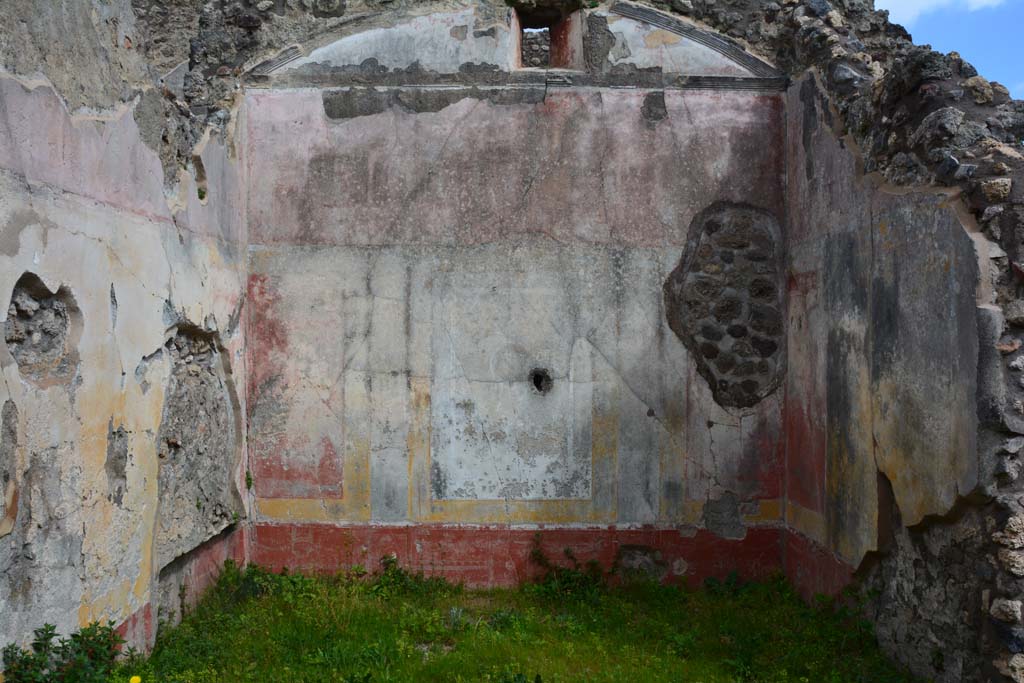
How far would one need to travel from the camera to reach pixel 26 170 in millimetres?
3344

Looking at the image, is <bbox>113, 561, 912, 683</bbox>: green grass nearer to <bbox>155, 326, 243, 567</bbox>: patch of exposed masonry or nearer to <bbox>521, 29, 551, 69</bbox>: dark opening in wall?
<bbox>155, 326, 243, 567</bbox>: patch of exposed masonry

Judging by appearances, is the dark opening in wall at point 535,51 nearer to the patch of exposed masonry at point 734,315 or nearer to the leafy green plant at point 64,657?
the patch of exposed masonry at point 734,315

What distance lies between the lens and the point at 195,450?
5.06 m

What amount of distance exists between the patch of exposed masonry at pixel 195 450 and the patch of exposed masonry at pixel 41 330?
3.22 ft

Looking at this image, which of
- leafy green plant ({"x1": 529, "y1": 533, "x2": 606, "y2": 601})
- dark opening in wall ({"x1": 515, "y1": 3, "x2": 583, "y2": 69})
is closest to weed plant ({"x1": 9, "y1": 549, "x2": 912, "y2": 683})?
leafy green plant ({"x1": 529, "y1": 533, "x2": 606, "y2": 601})

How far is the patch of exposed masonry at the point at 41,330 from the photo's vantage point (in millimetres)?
3361

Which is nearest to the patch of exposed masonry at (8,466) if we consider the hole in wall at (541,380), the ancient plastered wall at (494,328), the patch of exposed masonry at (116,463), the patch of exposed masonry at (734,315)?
the patch of exposed masonry at (116,463)

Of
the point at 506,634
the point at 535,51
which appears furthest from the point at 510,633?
the point at 535,51

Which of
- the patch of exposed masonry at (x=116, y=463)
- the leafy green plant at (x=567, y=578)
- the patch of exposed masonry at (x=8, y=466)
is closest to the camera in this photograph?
the patch of exposed masonry at (x=8, y=466)

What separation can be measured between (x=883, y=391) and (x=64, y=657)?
12.5 feet

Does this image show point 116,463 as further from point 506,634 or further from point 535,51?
point 535,51

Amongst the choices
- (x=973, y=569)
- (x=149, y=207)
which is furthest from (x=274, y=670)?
(x=973, y=569)

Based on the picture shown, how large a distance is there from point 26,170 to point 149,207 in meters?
1.10

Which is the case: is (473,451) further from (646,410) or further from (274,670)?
(274,670)
